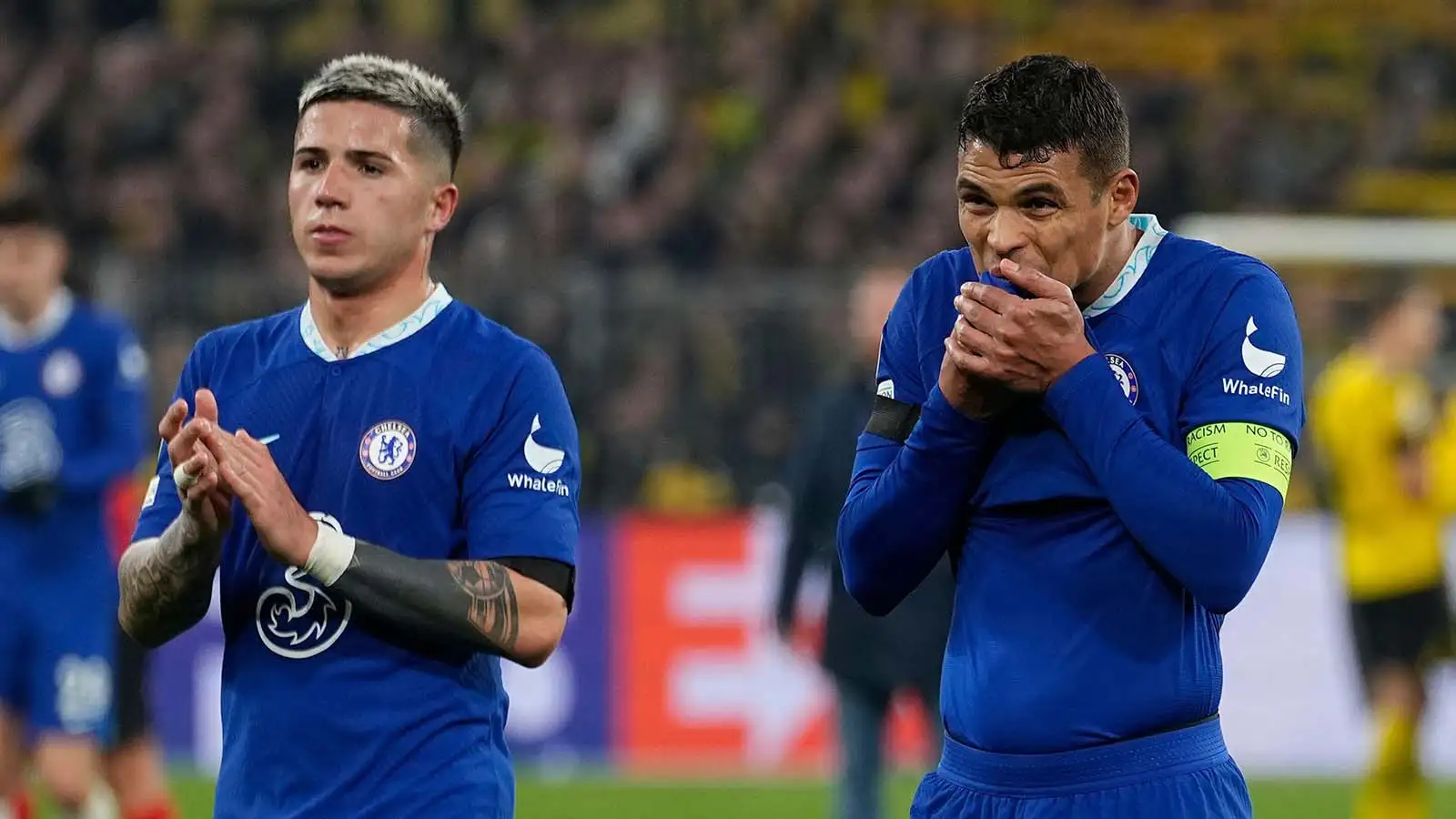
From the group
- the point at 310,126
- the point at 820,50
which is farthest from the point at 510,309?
the point at 310,126

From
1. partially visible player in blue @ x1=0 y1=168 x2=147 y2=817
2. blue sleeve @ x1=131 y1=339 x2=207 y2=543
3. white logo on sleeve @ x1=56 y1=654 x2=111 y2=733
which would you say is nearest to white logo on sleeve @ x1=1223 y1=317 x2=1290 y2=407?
blue sleeve @ x1=131 y1=339 x2=207 y2=543

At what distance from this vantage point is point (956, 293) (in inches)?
127

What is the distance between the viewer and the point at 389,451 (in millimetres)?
3479

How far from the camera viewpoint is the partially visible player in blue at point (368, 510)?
132 inches

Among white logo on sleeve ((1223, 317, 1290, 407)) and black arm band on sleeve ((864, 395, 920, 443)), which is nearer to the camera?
white logo on sleeve ((1223, 317, 1290, 407))

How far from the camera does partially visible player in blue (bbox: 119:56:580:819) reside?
11.0ft

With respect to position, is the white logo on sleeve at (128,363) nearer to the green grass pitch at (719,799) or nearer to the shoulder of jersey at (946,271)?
the green grass pitch at (719,799)

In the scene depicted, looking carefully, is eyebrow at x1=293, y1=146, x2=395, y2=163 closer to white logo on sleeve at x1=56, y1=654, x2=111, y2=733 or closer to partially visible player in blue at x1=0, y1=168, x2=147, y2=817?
partially visible player in blue at x1=0, y1=168, x2=147, y2=817

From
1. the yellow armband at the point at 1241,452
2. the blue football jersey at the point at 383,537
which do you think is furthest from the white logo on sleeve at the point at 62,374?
the yellow armband at the point at 1241,452

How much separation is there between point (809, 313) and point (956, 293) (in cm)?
950

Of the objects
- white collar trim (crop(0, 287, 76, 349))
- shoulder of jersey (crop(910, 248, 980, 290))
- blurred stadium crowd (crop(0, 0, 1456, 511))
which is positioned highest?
blurred stadium crowd (crop(0, 0, 1456, 511))

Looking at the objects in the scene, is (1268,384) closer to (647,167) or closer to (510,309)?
(510,309)

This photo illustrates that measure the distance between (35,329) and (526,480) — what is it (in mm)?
4414

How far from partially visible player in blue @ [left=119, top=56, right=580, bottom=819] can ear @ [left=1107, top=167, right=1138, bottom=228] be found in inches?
41.0
